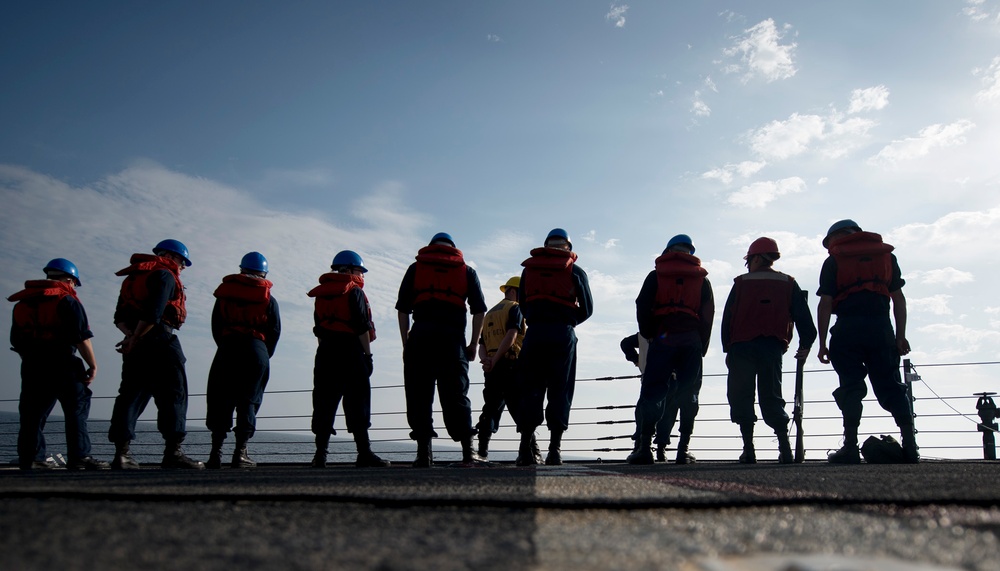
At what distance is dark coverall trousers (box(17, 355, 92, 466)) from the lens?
20.4 ft

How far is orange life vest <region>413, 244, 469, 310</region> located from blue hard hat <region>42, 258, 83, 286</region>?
3567 mm

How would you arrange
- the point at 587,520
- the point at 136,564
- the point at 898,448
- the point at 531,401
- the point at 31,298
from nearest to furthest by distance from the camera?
the point at 136,564 < the point at 587,520 < the point at 531,401 < the point at 898,448 < the point at 31,298

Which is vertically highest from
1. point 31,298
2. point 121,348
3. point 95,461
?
point 31,298

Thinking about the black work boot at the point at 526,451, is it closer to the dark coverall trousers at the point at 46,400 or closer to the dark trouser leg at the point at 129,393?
the dark trouser leg at the point at 129,393

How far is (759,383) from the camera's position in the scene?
5.98 metres

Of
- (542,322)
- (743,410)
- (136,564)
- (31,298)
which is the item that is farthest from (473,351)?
(136,564)

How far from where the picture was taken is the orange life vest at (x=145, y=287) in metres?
5.90

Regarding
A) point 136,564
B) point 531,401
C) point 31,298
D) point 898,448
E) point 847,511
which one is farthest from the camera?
point 31,298

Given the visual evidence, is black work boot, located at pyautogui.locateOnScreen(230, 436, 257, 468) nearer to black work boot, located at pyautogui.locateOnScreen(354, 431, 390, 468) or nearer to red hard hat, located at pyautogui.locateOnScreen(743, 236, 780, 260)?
black work boot, located at pyautogui.locateOnScreen(354, 431, 390, 468)

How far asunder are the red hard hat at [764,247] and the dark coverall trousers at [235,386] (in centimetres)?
436

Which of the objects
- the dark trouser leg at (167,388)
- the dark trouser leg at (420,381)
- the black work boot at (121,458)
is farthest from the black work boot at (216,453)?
the dark trouser leg at (420,381)

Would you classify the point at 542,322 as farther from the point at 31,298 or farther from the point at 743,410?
the point at 31,298

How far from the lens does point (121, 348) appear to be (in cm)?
573

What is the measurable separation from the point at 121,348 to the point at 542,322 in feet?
11.2
